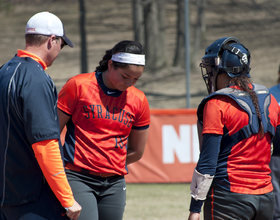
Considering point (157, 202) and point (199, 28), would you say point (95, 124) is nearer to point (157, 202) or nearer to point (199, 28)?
point (157, 202)

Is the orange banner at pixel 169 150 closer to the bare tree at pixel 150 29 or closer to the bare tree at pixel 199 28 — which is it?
the bare tree at pixel 150 29

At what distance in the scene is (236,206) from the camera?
7.61 feet

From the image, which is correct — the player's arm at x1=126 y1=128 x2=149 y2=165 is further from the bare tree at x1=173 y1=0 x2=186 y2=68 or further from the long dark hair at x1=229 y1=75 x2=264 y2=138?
the bare tree at x1=173 y1=0 x2=186 y2=68

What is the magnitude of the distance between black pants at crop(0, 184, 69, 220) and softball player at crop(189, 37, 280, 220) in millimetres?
834

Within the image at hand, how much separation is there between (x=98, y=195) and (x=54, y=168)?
2.59 ft

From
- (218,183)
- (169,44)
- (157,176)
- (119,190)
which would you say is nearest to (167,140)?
(157,176)

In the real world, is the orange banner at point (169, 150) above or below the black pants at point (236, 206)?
below

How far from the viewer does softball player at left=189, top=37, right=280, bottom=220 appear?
2.32 metres

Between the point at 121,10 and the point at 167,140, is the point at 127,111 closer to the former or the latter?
the point at 167,140

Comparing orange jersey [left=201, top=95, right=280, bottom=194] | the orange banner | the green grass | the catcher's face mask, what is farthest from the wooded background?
orange jersey [left=201, top=95, right=280, bottom=194]

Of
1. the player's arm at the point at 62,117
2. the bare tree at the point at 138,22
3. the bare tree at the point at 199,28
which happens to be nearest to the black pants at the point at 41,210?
the player's arm at the point at 62,117

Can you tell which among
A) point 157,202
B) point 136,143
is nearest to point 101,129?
point 136,143

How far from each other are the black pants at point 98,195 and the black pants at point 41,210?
0.44 m

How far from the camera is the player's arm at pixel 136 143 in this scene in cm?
315
